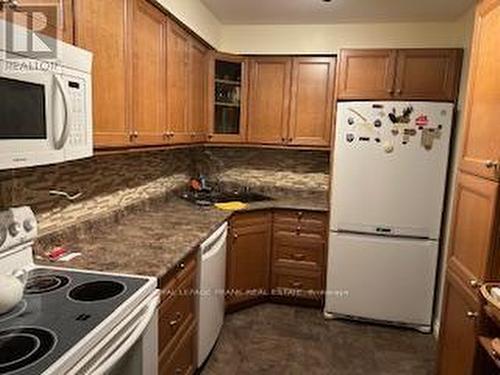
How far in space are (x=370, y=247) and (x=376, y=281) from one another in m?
0.28

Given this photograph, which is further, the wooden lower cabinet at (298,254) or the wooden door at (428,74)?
the wooden lower cabinet at (298,254)

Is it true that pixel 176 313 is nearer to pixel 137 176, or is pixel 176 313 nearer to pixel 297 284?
pixel 137 176

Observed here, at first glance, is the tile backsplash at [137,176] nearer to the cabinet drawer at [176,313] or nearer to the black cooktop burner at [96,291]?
the black cooktop burner at [96,291]

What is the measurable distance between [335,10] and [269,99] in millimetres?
877

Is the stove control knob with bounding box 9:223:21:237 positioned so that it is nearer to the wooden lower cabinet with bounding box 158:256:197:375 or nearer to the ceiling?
the wooden lower cabinet with bounding box 158:256:197:375

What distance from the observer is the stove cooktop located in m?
0.98

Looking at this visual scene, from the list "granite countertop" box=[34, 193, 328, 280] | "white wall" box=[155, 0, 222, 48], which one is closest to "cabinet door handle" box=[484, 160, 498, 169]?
"granite countertop" box=[34, 193, 328, 280]

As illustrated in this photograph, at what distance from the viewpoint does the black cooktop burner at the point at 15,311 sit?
3.83 feet

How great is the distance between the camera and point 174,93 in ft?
8.25

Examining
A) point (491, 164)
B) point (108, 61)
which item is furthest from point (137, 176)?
point (491, 164)

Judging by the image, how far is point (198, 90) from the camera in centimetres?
301

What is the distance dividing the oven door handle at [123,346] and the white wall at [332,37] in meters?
2.63

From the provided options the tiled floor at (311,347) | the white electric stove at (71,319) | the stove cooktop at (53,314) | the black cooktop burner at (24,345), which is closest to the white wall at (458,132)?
the tiled floor at (311,347)

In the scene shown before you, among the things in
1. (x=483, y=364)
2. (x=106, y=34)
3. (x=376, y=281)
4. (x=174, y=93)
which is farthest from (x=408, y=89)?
(x=106, y=34)
